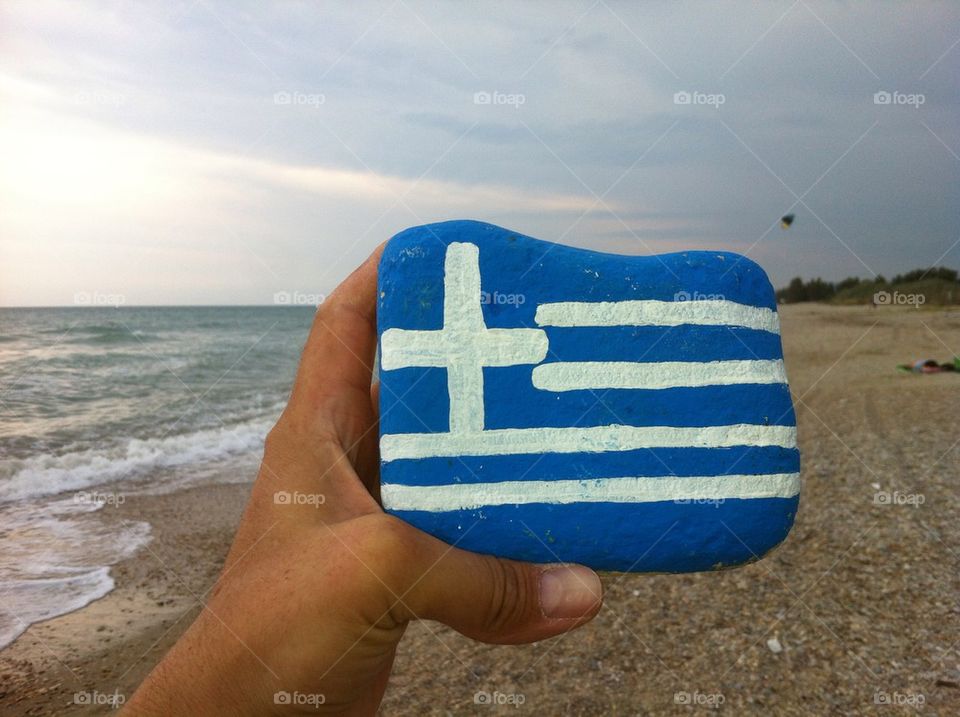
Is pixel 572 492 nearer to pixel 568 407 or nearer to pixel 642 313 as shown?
pixel 568 407

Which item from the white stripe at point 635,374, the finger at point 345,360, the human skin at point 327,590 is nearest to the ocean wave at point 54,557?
the human skin at point 327,590

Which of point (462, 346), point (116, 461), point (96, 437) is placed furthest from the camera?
point (96, 437)

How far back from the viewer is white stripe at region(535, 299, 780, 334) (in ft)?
6.30

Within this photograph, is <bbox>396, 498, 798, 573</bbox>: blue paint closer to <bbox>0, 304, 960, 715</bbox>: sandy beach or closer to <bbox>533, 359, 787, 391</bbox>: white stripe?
<bbox>533, 359, 787, 391</bbox>: white stripe

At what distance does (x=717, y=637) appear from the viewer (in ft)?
12.3

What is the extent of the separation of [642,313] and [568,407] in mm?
326

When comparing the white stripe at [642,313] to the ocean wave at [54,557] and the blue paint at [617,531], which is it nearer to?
the blue paint at [617,531]

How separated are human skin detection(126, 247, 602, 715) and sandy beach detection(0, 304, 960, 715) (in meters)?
1.82

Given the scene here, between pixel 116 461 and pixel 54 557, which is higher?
pixel 116 461

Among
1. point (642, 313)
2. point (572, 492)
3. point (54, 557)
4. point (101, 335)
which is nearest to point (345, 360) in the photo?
point (572, 492)

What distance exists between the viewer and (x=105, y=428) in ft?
31.5

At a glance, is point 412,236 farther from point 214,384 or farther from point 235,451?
point 214,384

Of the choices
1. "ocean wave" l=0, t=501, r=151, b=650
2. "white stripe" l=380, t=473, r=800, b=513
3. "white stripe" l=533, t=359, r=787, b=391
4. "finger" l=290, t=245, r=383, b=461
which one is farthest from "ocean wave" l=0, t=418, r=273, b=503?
"white stripe" l=533, t=359, r=787, b=391

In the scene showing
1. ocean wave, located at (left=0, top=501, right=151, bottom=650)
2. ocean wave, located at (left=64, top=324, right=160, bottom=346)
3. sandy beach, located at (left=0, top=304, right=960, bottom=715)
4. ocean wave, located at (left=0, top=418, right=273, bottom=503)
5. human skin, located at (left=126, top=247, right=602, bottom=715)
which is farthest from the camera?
ocean wave, located at (left=64, top=324, right=160, bottom=346)
